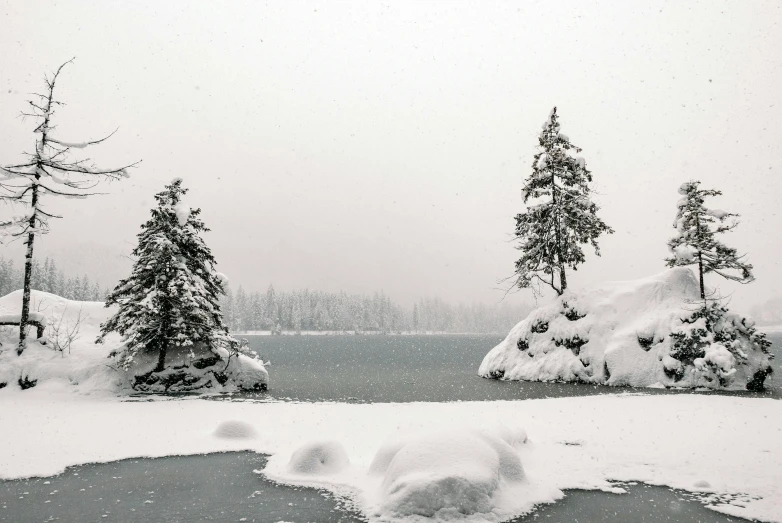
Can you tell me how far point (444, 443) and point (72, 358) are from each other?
19.7 meters

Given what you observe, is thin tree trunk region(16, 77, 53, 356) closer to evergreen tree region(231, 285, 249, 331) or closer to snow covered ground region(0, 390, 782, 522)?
snow covered ground region(0, 390, 782, 522)

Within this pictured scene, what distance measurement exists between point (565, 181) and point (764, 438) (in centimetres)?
2252

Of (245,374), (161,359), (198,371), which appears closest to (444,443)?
(245,374)

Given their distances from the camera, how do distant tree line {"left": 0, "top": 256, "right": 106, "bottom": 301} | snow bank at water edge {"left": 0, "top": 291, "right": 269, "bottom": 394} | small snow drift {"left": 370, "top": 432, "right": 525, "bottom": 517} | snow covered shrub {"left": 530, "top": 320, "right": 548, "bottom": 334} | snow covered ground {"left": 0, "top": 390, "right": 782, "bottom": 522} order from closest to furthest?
1. small snow drift {"left": 370, "top": 432, "right": 525, "bottom": 517}
2. snow covered ground {"left": 0, "top": 390, "right": 782, "bottom": 522}
3. snow bank at water edge {"left": 0, "top": 291, "right": 269, "bottom": 394}
4. snow covered shrub {"left": 530, "top": 320, "right": 548, "bottom": 334}
5. distant tree line {"left": 0, "top": 256, "right": 106, "bottom": 301}

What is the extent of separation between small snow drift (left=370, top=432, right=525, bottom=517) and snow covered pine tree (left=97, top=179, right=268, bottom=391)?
1588cm

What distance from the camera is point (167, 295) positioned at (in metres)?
20.8

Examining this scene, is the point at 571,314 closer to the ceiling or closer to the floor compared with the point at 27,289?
closer to the floor

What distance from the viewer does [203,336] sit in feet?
71.6

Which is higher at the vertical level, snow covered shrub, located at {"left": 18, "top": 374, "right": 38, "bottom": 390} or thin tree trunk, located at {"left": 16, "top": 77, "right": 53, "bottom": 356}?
thin tree trunk, located at {"left": 16, "top": 77, "right": 53, "bottom": 356}

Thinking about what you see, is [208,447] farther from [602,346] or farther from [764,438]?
[602,346]

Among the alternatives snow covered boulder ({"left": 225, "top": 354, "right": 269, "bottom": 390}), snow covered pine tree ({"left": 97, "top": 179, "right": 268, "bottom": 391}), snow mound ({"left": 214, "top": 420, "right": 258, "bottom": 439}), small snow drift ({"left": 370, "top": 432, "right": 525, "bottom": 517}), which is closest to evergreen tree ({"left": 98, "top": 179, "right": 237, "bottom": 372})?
snow covered pine tree ({"left": 97, "top": 179, "right": 268, "bottom": 391})

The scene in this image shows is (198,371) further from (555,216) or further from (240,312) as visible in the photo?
(240,312)

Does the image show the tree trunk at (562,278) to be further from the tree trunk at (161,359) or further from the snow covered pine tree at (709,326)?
the tree trunk at (161,359)

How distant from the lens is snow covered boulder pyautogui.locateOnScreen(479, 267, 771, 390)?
22.9 meters
